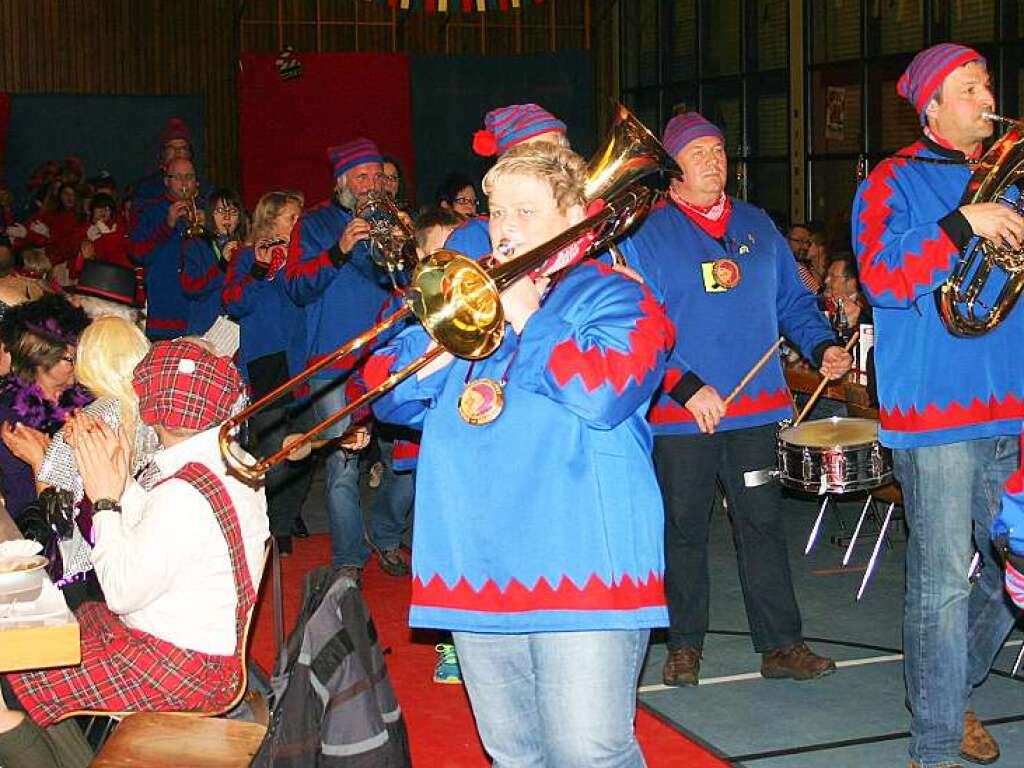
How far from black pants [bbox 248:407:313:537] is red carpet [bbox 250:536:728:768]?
1.55ft

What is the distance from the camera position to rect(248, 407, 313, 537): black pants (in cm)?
741

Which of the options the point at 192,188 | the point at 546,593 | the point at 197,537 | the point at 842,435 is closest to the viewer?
the point at 546,593

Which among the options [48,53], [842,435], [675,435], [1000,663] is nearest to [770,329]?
[675,435]

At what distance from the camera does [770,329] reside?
204 inches

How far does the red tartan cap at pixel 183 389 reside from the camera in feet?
12.3

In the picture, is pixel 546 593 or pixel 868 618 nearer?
pixel 546 593

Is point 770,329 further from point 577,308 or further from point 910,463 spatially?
point 577,308

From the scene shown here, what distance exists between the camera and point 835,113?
13.7m

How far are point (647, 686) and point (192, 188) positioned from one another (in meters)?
5.40

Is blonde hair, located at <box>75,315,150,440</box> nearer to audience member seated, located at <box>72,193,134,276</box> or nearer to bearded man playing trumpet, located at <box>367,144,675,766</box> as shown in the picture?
bearded man playing trumpet, located at <box>367,144,675,766</box>

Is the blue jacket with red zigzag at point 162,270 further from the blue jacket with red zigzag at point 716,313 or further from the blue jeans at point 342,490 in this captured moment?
the blue jacket with red zigzag at point 716,313

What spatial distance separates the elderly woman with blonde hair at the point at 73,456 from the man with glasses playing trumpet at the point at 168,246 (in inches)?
173

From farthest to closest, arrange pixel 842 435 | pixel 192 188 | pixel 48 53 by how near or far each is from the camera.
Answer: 1. pixel 48 53
2. pixel 192 188
3. pixel 842 435

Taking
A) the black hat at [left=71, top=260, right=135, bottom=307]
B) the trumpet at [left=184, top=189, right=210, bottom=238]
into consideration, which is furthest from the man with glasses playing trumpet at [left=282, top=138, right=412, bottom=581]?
the trumpet at [left=184, top=189, right=210, bottom=238]
